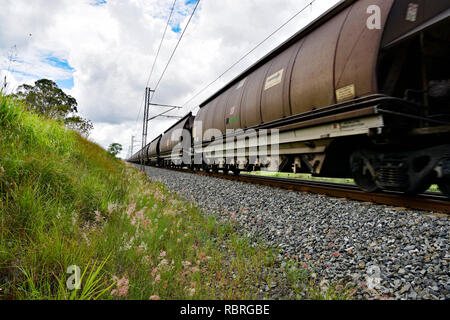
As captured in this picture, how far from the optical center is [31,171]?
8.59 feet

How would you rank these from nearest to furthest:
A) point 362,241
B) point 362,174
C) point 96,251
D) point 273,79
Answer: point 96,251 < point 362,241 < point 362,174 < point 273,79

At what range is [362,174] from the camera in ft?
16.0

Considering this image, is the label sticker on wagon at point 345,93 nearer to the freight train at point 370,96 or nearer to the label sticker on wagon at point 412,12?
the freight train at point 370,96

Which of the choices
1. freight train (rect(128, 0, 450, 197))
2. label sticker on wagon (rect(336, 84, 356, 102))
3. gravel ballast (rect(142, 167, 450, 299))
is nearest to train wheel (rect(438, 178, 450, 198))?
freight train (rect(128, 0, 450, 197))

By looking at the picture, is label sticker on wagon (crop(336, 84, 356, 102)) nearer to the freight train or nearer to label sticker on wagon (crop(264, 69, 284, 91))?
the freight train

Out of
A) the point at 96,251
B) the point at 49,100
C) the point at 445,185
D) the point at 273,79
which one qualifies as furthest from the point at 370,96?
the point at 49,100

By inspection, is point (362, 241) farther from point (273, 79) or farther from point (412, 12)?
point (273, 79)

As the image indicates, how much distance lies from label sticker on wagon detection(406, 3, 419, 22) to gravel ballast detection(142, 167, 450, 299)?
3.26 metres

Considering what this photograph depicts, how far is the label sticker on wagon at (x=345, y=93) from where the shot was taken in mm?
4189

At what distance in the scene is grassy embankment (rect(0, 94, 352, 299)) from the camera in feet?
5.07

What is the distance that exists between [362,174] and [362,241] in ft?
8.94

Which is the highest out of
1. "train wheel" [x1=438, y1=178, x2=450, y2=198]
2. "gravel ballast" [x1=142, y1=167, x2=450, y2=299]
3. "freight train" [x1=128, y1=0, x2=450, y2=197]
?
"freight train" [x1=128, y1=0, x2=450, y2=197]
